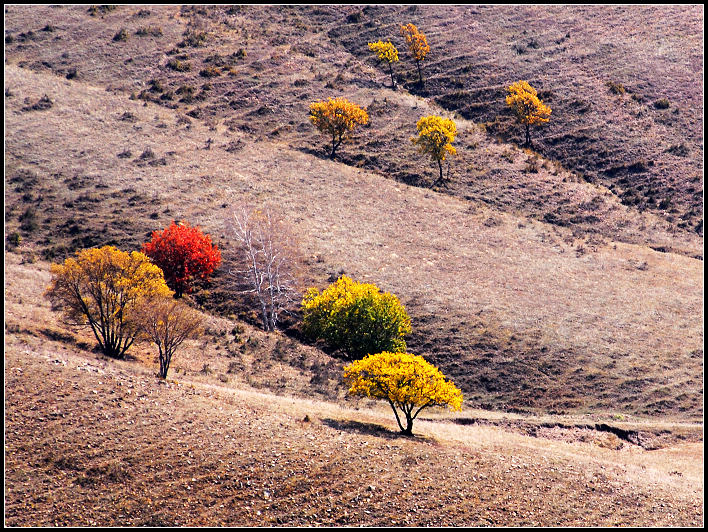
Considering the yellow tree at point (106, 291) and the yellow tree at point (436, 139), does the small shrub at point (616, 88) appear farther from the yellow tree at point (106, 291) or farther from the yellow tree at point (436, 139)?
the yellow tree at point (106, 291)

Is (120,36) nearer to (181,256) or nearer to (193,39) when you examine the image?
(193,39)

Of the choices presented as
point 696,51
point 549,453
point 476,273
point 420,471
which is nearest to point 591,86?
point 696,51

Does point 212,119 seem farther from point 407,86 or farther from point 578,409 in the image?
point 578,409

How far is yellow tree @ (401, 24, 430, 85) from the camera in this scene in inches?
4179

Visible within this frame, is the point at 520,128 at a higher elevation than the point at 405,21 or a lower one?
lower

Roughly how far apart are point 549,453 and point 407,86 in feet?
251

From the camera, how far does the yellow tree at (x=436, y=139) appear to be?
269 feet

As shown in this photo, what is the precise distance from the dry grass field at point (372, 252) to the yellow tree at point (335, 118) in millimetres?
2727

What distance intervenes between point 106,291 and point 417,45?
3056 inches

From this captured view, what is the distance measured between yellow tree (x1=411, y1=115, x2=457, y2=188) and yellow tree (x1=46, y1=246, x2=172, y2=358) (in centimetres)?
4611

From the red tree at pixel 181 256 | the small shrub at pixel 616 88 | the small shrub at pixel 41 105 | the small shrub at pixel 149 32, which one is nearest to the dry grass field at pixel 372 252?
the small shrub at pixel 41 105

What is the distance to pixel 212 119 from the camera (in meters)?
91.8

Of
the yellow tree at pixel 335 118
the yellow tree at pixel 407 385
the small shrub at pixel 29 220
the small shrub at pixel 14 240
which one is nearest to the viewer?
the yellow tree at pixel 407 385

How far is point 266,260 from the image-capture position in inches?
2394
